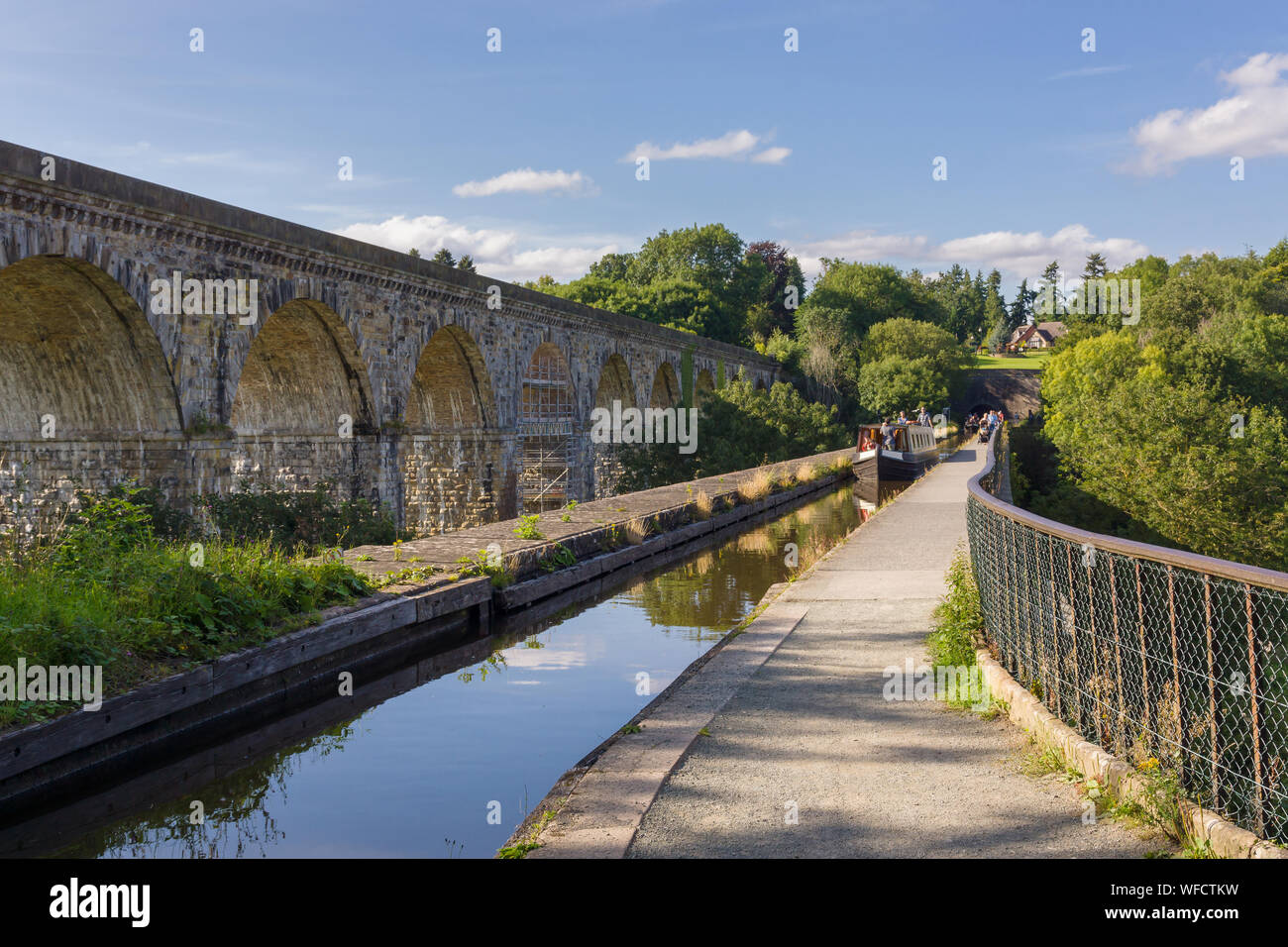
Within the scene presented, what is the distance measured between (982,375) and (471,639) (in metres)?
78.3

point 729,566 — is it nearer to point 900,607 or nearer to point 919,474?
point 900,607

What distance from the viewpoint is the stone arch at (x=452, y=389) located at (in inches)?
958

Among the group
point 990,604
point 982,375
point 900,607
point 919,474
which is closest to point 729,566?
point 900,607

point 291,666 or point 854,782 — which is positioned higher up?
point 291,666

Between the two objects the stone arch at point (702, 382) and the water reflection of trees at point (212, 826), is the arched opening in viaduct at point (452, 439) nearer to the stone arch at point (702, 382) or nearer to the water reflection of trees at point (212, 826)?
the water reflection of trees at point (212, 826)

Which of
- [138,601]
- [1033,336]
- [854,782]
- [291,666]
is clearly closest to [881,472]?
[291,666]

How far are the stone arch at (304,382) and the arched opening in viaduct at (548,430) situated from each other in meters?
9.53

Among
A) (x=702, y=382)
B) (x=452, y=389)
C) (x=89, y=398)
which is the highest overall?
(x=702, y=382)

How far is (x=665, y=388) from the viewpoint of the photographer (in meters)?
44.0

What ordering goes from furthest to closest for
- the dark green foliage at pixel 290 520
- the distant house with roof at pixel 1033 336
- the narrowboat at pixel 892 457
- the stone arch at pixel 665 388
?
1. the distant house with roof at pixel 1033 336
2. the stone arch at pixel 665 388
3. the narrowboat at pixel 892 457
4. the dark green foliage at pixel 290 520

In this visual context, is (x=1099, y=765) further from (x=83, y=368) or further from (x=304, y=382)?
(x=304, y=382)

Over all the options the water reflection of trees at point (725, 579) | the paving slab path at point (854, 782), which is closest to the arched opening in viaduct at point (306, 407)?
the water reflection of trees at point (725, 579)

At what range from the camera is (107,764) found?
224 inches

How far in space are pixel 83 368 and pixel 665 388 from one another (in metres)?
31.2
